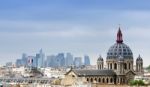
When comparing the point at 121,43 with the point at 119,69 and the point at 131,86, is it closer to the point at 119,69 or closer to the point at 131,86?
the point at 119,69

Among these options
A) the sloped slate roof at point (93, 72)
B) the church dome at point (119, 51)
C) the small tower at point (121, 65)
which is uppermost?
the church dome at point (119, 51)

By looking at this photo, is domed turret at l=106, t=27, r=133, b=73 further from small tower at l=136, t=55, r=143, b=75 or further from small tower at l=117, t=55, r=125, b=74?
small tower at l=136, t=55, r=143, b=75

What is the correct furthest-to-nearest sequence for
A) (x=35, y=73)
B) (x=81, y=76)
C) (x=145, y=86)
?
(x=35, y=73) → (x=81, y=76) → (x=145, y=86)

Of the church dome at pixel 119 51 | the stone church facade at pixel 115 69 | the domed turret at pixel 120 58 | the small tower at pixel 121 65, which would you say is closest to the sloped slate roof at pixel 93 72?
the stone church facade at pixel 115 69

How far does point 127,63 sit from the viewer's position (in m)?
150

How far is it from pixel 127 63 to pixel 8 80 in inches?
838

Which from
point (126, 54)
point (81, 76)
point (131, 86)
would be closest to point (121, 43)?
point (126, 54)

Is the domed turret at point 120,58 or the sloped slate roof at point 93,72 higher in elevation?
the domed turret at point 120,58

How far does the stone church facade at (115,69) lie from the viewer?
143 metres

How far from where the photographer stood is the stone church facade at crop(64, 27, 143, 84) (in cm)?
14300

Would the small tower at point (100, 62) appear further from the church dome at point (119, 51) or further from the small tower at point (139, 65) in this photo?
the small tower at point (139, 65)

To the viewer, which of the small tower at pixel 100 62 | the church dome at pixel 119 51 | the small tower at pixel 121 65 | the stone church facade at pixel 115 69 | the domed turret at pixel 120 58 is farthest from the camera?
the small tower at pixel 100 62

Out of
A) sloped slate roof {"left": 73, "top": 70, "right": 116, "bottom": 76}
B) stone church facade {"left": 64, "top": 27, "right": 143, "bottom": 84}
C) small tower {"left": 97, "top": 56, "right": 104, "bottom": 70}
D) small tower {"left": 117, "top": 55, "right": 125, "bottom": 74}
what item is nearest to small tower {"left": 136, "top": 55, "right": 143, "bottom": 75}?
stone church facade {"left": 64, "top": 27, "right": 143, "bottom": 84}

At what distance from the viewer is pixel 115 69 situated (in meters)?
148
